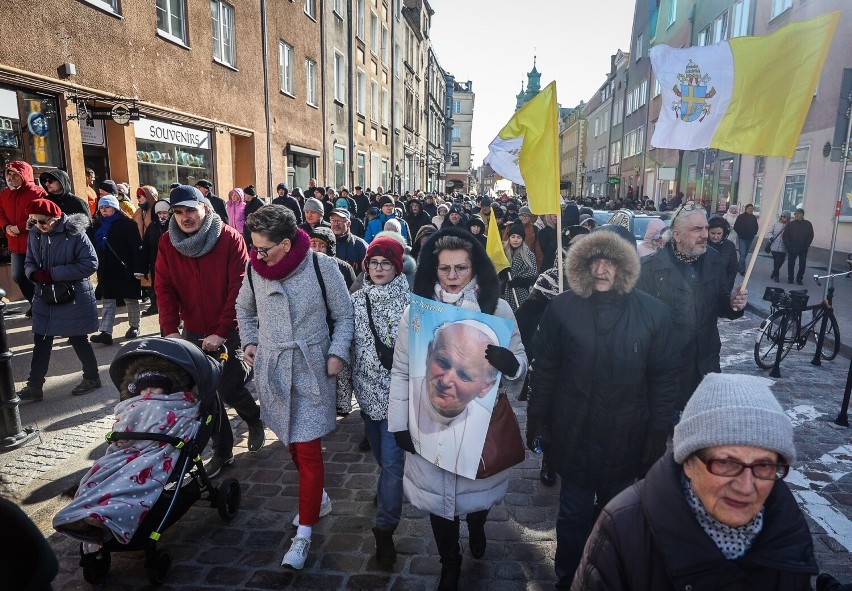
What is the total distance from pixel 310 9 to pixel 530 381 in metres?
20.0

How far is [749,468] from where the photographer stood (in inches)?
60.6

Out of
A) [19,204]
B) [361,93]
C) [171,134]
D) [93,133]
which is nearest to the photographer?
[19,204]

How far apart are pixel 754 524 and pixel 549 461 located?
4.90 feet

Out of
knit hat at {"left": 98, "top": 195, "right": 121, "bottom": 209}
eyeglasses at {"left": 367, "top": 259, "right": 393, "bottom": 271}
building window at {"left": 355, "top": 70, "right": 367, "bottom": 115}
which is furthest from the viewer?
building window at {"left": 355, "top": 70, "right": 367, "bottom": 115}

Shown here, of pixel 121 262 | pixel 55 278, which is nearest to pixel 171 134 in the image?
pixel 121 262

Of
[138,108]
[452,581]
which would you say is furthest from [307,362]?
[138,108]

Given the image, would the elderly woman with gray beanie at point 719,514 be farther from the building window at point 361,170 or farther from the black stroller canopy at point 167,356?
the building window at point 361,170

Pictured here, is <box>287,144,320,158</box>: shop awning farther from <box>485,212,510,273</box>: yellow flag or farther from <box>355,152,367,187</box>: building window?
<box>485,212,510,273</box>: yellow flag

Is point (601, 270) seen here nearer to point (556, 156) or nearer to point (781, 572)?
point (556, 156)

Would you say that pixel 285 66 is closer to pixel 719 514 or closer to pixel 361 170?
pixel 361 170

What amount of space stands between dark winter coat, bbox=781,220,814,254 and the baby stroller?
14278 mm

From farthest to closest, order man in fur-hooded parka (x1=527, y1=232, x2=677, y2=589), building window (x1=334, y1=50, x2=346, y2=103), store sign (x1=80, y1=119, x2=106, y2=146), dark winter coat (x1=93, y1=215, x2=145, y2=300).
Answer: building window (x1=334, y1=50, x2=346, y2=103), store sign (x1=80, y1=119, x2=106, y2=146), dark winter coat (x1=93, y1=215, x2=145, y2=300), man in fur-hooded parka (x1=527, y1=232, x2=677, y2=589)

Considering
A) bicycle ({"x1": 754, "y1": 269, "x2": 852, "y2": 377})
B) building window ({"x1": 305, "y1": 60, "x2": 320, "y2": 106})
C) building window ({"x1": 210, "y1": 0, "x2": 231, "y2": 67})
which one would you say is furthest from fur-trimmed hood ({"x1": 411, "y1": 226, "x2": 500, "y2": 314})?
building window ({"x1": 305, "y1": 60, "x2": 320, "y2": 106})

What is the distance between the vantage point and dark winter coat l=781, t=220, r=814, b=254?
1339 cm
